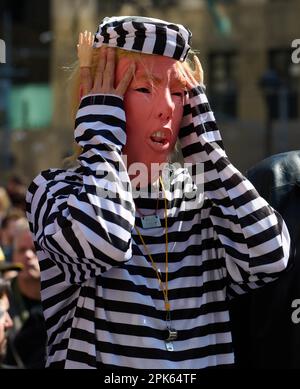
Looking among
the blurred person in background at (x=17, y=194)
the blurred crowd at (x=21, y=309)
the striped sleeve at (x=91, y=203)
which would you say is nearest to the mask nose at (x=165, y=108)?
the striped sleeve at (x=91, y=203)

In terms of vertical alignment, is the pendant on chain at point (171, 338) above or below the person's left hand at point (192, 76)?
below

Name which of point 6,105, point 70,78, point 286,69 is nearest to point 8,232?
point 70,78

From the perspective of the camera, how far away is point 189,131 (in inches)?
95.4

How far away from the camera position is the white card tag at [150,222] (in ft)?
7.67

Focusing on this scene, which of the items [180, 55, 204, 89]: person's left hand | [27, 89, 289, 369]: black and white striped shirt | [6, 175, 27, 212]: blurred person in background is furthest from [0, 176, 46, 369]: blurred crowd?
[6, 175, 27, 212]: blurred person in background

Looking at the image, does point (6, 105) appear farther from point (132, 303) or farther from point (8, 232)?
point (132, 303)

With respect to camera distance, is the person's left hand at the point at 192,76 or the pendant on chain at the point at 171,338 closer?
the pendant on chain at the point at 171,338

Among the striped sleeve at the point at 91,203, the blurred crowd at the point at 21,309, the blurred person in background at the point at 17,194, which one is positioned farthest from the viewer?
the blurred person in background at the point at 17,194

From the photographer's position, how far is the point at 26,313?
4703 millimetres

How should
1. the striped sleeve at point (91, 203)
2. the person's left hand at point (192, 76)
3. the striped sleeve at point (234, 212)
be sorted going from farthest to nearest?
the person's left hand at point (192, 76), the striped sleeve at point (234, 212), the striped sleeve at point (91, 203)

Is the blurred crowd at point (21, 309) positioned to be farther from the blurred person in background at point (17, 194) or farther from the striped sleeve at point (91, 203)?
the blurred person in background at point (17, 194)

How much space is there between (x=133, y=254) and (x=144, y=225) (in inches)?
3.5

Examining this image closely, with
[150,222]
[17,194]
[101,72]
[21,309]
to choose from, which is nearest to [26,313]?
[21,309]

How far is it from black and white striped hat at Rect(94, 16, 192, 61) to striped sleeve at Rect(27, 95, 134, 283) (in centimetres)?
16
